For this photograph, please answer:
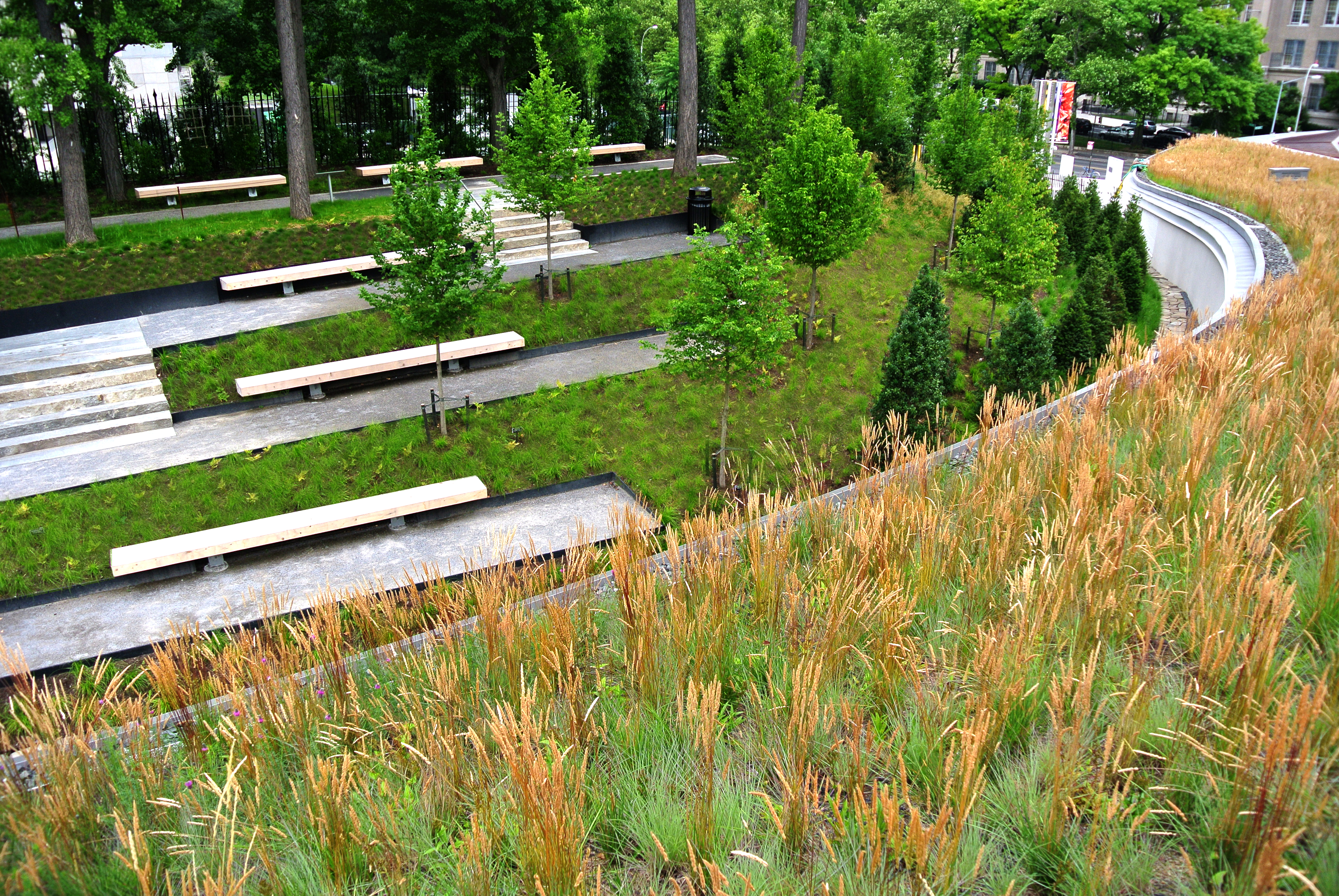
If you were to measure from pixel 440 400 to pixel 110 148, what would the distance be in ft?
42.2

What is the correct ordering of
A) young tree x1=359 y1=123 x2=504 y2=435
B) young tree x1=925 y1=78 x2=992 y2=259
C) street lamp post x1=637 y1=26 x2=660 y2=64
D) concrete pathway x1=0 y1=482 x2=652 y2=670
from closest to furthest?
concrete pathway x1=0 y1=482 x2=652 y2=670
young tree x1=359 y1=123 x2=504 y2=435
young tree x1=925 y1=78 x2=992 y2=259
street lamp post x1=637 y1=26 x2=660 y2=64

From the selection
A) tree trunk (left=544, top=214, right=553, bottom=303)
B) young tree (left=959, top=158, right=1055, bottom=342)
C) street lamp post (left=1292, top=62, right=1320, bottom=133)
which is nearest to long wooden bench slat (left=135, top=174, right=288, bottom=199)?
tree trunk (left=544, top=214, right=553, bottom=303)

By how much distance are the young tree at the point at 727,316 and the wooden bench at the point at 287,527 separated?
3287 millimetres

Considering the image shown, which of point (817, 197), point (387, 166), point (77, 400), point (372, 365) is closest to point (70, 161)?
point (77, 400)

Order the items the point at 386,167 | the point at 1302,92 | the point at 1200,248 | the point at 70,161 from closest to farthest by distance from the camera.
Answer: the point at 70,161, the point at 1200,248, the point at 386,167, the point at 1302,92

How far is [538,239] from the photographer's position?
1898 centimetres

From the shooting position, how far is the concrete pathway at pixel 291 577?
28.9 feet

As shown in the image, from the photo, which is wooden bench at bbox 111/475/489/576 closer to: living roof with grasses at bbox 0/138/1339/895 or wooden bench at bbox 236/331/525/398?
wooden bench at bbox 236/331/525/398

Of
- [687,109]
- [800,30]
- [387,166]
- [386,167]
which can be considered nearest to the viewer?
[687,109]

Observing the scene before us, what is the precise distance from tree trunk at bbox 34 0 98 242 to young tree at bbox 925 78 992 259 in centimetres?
1741

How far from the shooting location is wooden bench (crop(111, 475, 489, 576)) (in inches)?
380

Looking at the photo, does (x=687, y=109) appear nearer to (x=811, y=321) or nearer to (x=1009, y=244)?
(x=811, y=321)

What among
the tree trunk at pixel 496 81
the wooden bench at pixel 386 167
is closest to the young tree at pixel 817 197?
the wooden bench at pixel 386 167

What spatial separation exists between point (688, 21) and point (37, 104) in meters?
12.7
